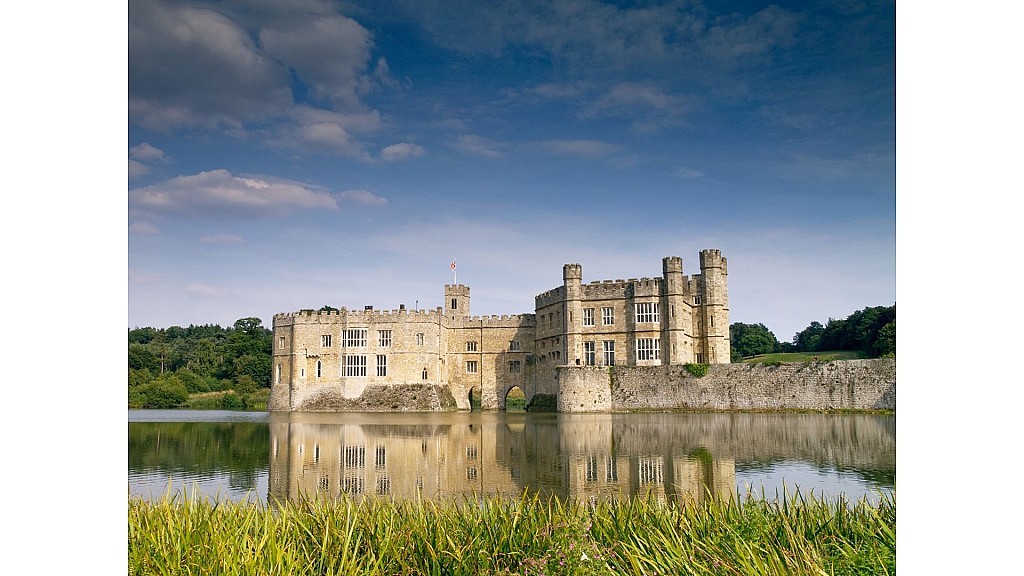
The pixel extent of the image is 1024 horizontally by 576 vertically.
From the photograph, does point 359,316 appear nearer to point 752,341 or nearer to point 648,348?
point 648,348

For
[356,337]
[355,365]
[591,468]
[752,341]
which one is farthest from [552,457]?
[752,341]

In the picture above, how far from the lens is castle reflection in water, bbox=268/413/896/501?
10.5 m

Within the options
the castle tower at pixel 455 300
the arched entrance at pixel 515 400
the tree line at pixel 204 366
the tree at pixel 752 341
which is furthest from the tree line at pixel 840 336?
the tree line at pixel 204 366

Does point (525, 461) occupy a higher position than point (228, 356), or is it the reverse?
point (228, 356)

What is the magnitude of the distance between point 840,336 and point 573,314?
1394 cm

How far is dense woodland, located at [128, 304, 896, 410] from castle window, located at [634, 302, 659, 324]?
7.42 m

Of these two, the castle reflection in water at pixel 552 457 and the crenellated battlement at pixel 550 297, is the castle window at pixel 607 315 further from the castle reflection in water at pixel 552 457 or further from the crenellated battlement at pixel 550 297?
the castle reflection in water at pixel 552 457

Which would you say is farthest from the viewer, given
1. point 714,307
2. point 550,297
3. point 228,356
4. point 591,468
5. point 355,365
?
point 228,356

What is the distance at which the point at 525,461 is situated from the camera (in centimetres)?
1441
